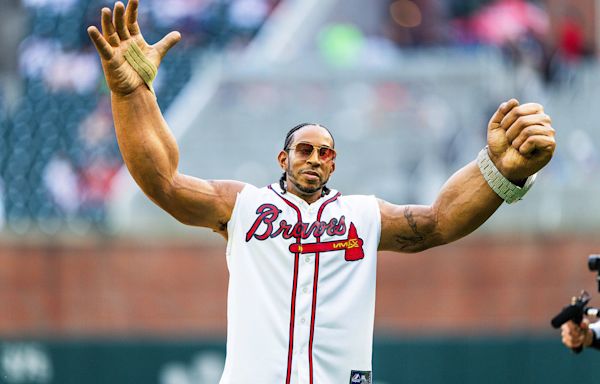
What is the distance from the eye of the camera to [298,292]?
4.78 meters

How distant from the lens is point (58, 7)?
48.3 ft

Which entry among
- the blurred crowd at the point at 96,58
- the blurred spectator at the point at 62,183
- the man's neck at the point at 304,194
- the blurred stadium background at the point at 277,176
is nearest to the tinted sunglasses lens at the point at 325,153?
the man's neck at the point at 304,194

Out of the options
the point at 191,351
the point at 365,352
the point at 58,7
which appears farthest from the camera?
the point at 58,7

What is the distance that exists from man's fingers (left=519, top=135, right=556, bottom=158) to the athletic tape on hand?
1473 mm

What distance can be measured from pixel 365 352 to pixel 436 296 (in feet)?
21.2

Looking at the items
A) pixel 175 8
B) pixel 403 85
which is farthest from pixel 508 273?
pixel 175 8

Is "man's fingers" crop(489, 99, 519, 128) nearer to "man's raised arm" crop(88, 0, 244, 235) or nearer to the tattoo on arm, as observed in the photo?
the tattoo on arm

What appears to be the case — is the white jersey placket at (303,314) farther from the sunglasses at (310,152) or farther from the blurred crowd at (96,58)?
the blurred crowd at (96,58)

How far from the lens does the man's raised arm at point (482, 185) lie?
472 cm

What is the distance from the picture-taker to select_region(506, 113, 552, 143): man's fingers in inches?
186

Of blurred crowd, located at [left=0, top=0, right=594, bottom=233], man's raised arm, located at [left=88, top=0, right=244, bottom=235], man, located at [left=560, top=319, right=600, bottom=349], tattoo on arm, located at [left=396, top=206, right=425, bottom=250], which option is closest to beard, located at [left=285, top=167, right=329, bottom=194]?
man's raised arm, located at [left=88, top=0, right=244, bottom=235]

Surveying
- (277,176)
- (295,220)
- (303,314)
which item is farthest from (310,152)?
(277,176)

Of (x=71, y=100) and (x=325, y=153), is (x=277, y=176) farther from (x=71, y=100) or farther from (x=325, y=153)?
(x=325, y=153)

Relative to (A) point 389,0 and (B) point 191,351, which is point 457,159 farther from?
(A) point 389,0
